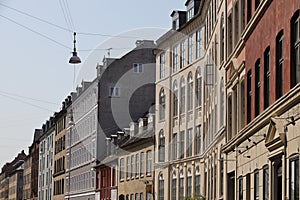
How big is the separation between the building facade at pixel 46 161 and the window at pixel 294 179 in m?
98.9

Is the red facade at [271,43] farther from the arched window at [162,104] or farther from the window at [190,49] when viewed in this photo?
the arched window at [162,104]

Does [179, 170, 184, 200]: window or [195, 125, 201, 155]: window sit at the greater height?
[195, 125, 201, 155]: window

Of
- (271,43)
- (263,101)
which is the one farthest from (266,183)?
(271,43)

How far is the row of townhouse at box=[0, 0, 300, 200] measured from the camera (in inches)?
803

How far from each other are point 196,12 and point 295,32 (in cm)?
3199

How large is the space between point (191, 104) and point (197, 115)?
1.71 metres

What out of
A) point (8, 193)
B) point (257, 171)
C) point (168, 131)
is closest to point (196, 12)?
point (168, 131)

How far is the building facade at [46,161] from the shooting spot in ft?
391

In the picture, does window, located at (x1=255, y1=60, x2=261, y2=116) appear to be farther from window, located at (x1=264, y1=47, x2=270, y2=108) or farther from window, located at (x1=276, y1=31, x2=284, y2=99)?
window, located at (x1=276, y1=31, x2=284, y2=99)

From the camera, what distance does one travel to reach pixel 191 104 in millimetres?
48594

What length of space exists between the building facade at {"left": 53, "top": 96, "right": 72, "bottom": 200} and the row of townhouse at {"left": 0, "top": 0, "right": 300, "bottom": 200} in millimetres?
155

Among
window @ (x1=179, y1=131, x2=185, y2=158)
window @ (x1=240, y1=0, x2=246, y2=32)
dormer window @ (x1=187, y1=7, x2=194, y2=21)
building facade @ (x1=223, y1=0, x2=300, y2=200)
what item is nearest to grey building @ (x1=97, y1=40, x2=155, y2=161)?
dormer window @ (x1=187, y1=7, x2=194, y2=21)

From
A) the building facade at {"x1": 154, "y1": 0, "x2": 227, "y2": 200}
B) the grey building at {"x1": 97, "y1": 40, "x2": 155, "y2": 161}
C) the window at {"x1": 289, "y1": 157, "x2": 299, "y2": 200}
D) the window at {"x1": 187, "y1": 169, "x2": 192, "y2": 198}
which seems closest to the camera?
the window at {"x1": 289, "y1": 157, "x2": 299, "y2": 200}

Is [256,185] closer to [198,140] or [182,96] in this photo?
[198,140]
